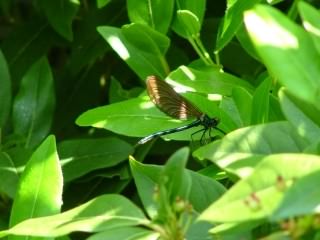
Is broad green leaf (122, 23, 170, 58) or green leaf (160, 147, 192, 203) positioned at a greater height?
green leaf (160, 147, 192, 203)

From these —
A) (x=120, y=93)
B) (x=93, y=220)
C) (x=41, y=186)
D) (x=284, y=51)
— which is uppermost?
(x=284, y=51)

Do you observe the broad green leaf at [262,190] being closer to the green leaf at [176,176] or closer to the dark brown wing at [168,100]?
the green leaf at [176,176]

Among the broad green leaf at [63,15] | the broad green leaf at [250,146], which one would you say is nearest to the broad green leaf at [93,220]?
the broad green leaf at [250,146]

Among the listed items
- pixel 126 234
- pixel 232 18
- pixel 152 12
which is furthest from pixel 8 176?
pixel 126 234

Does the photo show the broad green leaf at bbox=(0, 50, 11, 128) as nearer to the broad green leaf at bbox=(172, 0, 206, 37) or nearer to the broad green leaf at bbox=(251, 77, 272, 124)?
the broad green leaf at bbox=(172, 0, 206, 37)

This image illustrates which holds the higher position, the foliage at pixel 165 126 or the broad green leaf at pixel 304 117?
the broad green leaf at pixel 304 117

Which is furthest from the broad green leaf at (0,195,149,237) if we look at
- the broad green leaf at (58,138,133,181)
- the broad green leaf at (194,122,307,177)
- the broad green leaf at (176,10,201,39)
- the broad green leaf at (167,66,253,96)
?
the broad green leaf at (58,138,133,181)

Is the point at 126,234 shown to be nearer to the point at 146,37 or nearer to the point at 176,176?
the point at 176,176
